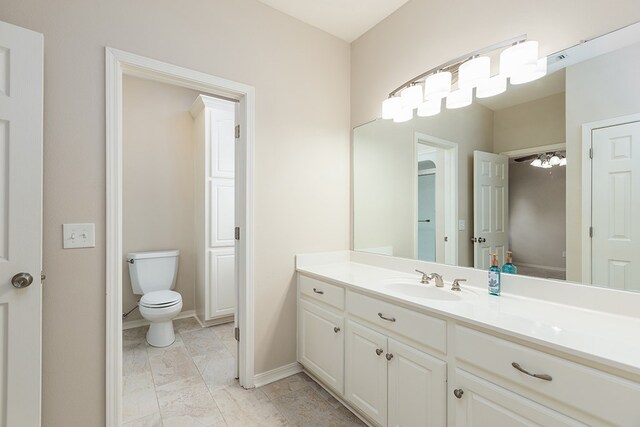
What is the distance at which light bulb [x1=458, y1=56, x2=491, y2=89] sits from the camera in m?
Answer: 1.50

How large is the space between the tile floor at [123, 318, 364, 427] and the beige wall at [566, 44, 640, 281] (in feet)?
4.69

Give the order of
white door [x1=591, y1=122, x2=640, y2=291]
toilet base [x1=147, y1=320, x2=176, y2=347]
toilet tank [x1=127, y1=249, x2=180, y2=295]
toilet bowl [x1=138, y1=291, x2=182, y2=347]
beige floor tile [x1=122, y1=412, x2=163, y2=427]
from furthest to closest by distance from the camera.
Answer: toilet tank [x1=127, y1=249, x2=180, y2=295] → toilet base [x1=147, y1=320, x2=176, y2=347] → toilet bowl [x1=138, y1=291, x2=182, y2=347] → beige floor tile [x1=122, y1=412, x2=163, y2=427] → white door [x1=591, y1=122, x2=640, y2=291]

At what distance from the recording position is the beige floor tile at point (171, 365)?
6.98 ft

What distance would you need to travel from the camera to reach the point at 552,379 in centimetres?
91

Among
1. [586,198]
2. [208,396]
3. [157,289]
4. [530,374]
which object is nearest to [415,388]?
[530,374]

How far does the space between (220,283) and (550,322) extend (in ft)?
8.92

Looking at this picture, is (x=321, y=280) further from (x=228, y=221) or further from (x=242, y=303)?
(x=228, y=221)

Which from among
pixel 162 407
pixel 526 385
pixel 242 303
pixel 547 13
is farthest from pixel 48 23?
pixel 526 385

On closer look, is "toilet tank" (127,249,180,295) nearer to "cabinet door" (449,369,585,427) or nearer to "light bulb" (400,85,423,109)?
"light bulb" (400,85,423,109)

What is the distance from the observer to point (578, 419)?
2.85 ft

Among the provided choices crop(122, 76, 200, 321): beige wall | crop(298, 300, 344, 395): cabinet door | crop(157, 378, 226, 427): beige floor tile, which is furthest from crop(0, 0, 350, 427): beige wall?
crop(122, 76, 200, 321): beige wall

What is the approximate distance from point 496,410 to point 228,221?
2657 millimetres

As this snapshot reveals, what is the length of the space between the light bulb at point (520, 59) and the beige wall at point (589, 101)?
16 cm

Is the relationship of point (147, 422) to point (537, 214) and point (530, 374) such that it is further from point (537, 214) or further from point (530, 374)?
point (537, 214)
